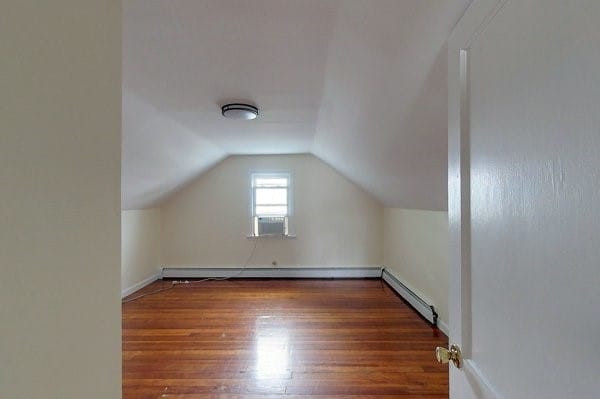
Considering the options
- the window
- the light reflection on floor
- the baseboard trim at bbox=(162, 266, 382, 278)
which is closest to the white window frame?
the window

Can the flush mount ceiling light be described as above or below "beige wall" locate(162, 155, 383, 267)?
above

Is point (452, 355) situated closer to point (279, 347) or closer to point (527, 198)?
point (527, 198)

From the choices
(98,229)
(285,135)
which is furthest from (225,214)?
(98,229)

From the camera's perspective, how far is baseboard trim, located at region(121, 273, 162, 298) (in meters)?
3.60

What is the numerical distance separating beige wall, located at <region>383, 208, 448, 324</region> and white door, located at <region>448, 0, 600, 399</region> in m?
2.02

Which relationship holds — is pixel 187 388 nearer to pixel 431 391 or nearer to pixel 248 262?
pixel 431 391

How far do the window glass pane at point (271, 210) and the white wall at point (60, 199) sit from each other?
3.76 meters

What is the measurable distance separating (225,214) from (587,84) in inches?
175

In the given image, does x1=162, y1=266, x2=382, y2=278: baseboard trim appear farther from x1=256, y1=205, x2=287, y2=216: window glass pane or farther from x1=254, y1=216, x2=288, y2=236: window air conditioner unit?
x1=256, y1=205, x2=287, y2=216: window glass pane

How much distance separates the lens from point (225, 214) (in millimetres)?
4496

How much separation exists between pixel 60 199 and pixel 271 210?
397 cm

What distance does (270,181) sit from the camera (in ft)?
14.8

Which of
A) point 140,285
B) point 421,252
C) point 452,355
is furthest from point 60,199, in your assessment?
point 140,285

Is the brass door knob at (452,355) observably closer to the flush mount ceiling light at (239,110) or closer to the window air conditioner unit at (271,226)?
the flush mount ceiling light at (239,110)
